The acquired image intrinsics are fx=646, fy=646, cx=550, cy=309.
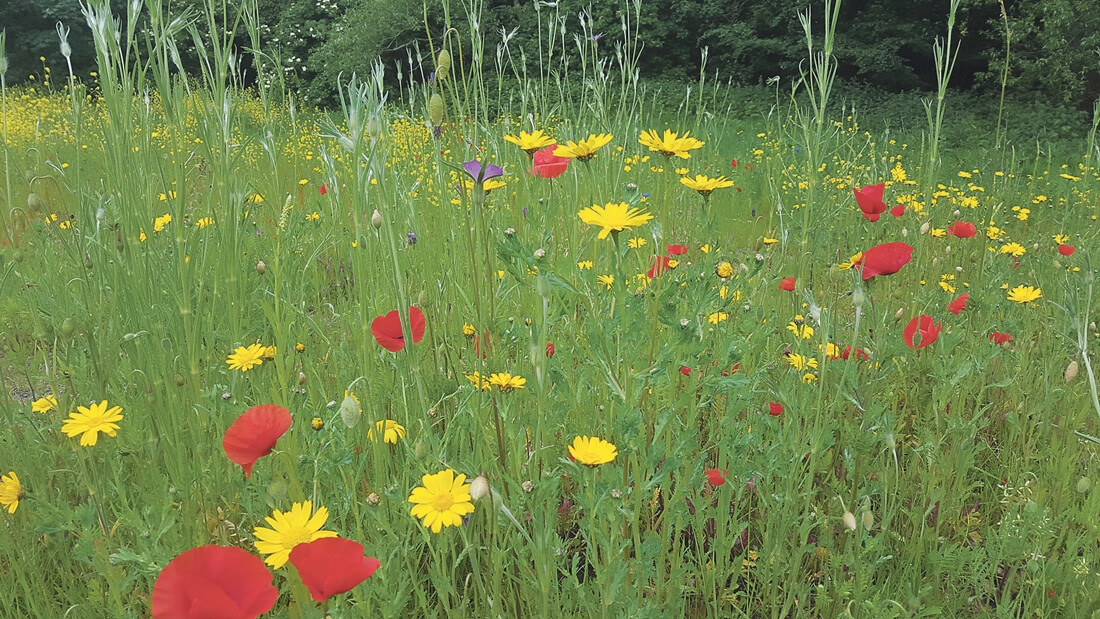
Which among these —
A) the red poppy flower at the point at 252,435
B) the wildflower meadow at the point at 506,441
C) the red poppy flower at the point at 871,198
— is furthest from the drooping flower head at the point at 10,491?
the red poppy flower at the point at 871,198

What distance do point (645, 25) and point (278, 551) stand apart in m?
12.5

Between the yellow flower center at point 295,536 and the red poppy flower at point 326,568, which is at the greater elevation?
the red poppy flower at point 326,568

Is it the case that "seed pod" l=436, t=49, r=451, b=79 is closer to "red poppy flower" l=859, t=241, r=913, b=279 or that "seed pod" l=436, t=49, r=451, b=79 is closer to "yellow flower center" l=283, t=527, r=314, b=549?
"yellow flower center" l=283, t=527, r=314, b=549

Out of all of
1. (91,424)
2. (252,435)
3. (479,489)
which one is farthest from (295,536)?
(91,424)

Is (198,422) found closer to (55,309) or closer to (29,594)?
(29,594)

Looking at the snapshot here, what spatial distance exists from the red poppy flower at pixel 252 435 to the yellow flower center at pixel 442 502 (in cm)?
21

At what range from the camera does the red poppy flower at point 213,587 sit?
55 centimetres

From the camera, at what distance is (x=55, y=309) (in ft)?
6.20

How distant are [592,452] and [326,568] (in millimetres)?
375

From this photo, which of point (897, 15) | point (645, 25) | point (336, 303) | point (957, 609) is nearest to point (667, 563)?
point (957, 609)

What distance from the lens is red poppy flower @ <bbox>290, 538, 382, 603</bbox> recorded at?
60 cm

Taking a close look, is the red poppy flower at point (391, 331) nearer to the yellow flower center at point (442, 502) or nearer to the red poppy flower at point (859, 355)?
the yellow flower center at point (442, 502)

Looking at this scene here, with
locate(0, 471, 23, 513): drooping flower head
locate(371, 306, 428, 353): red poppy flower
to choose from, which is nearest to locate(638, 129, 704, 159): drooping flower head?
locate(371, 306, 428, 353): red poppy flower

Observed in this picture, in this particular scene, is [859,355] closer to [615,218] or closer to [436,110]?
[615,218]
